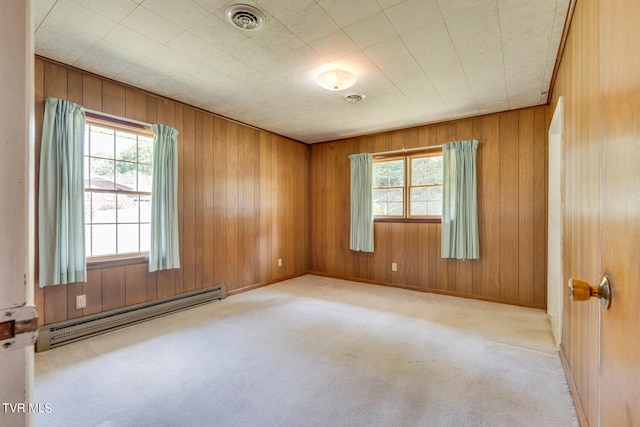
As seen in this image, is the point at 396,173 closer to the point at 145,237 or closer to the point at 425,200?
the point at 425,200

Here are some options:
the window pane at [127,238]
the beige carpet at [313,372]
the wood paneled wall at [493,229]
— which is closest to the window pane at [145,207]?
the window pane at [127,238]

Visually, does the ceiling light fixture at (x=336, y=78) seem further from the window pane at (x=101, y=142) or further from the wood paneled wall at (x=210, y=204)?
the window pane at (x=101, y=142)

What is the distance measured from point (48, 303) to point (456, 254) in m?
4.54

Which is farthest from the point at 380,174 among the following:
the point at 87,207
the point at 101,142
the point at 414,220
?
the point at 87,207

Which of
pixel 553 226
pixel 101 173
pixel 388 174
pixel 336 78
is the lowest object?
pixel 553 226

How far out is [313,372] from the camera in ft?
7.11

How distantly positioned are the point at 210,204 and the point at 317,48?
2467 millimetres

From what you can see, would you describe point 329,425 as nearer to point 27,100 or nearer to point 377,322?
point 377,322

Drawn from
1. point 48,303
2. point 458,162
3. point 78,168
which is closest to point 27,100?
point 78,168

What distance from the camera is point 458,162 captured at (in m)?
4.05

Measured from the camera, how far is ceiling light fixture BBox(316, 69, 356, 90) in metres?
2.71

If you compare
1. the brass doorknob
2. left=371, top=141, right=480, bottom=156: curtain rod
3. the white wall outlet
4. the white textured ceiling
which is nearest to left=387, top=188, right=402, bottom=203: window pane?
left=371, top=141, right=480, bottom=156: curtain rod

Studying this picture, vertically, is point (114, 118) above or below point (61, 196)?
above

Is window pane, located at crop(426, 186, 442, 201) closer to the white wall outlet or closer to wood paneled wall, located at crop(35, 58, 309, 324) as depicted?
wood paneled wall, located at crop(35, 58, 309, 324)
